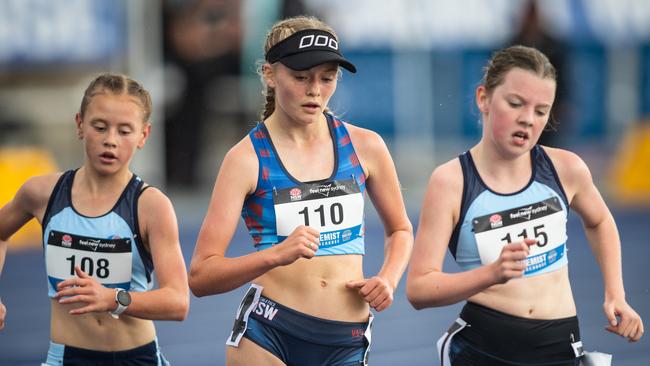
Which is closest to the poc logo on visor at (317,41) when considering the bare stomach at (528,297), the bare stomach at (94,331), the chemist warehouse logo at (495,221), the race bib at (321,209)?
the race bib at (321,209)

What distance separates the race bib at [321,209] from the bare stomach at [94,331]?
70 centimetres

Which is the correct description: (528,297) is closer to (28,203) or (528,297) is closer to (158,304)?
(158,304)

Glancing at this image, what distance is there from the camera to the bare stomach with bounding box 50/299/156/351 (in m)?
4.39

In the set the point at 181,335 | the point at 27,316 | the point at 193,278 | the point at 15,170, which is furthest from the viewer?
the point at 15,170

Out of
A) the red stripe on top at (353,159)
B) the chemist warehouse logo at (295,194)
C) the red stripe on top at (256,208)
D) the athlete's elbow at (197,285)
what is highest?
→ the red stripe on top at (353,159)

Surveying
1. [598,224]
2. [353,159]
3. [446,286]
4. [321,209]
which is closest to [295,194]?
[321,209]

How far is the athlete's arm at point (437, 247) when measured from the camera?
13.3 feet

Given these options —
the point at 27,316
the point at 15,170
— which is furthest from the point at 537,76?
the point at 15,170

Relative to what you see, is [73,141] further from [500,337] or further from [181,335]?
[500,337]

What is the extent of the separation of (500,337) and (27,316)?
547 cm

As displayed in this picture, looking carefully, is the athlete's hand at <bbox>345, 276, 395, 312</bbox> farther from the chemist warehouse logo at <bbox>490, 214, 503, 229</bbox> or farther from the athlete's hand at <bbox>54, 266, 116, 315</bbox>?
the athlete's hand at <bbox>54, 266, 116, 315</bbox>

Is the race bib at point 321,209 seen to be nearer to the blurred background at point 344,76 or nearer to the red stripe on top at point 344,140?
the red stripe on top at point 344,140

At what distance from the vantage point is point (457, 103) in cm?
1773

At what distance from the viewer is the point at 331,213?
14.1ft
